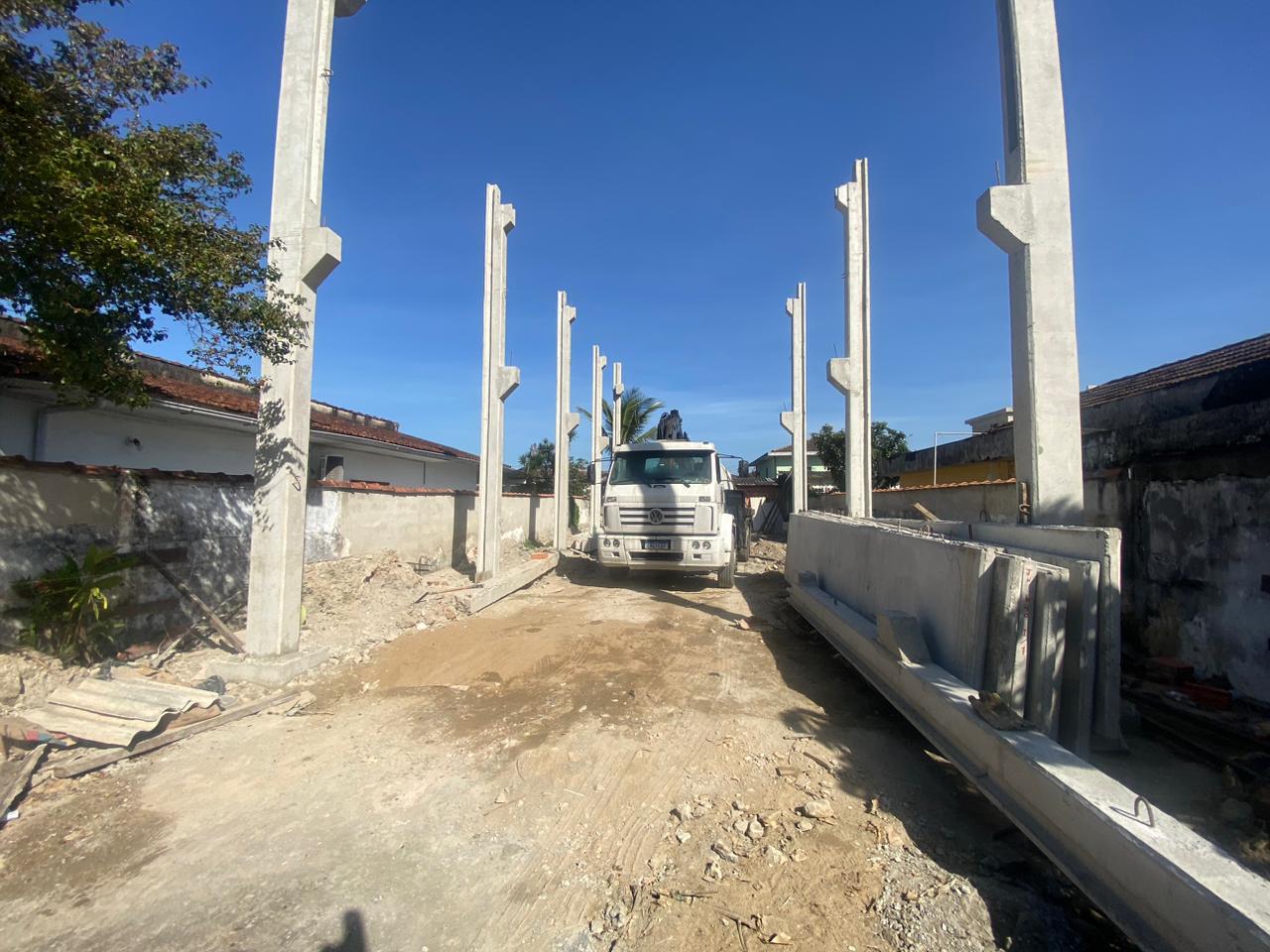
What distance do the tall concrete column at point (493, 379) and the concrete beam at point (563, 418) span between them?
5.61m

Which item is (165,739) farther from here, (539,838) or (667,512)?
(667,512)

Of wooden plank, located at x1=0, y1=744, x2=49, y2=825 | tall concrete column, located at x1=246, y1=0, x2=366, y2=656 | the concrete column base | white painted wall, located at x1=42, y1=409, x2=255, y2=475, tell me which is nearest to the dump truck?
tall concrete column, located at x1=246, y1=0, x2=366, y2=656

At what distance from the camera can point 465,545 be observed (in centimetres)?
1501

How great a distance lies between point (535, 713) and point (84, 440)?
8.50 m

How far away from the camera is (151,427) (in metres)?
10.0

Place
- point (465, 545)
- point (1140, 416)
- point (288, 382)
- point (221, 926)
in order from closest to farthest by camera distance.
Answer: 1. point (221, 926)
2. point (288, 382)
3. point (1140, 416)
4. point (465, 545)

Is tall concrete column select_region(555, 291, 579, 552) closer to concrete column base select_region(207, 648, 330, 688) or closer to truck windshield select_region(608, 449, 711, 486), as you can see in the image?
truck windshield select_region(608, 449, 711, 486)

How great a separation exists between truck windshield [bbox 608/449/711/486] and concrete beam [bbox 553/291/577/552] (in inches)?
227

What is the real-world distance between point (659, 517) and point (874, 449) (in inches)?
732

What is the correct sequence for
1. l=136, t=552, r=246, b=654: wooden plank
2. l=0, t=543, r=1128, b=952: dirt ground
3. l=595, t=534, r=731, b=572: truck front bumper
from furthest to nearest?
l=595, t=534, r=731, b=572: truck front bumper < l=136, t=552, r=246, b=654: wooden plank < l=0, t=543, r=1128, b=952: dirt ground

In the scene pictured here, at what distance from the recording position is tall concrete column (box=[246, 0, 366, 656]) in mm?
6203

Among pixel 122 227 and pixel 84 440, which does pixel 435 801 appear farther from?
pixel 84 440

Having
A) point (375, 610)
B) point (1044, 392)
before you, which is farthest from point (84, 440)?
point (1044, 392)

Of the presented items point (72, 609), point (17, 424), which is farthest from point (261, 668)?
point (17, 424)
